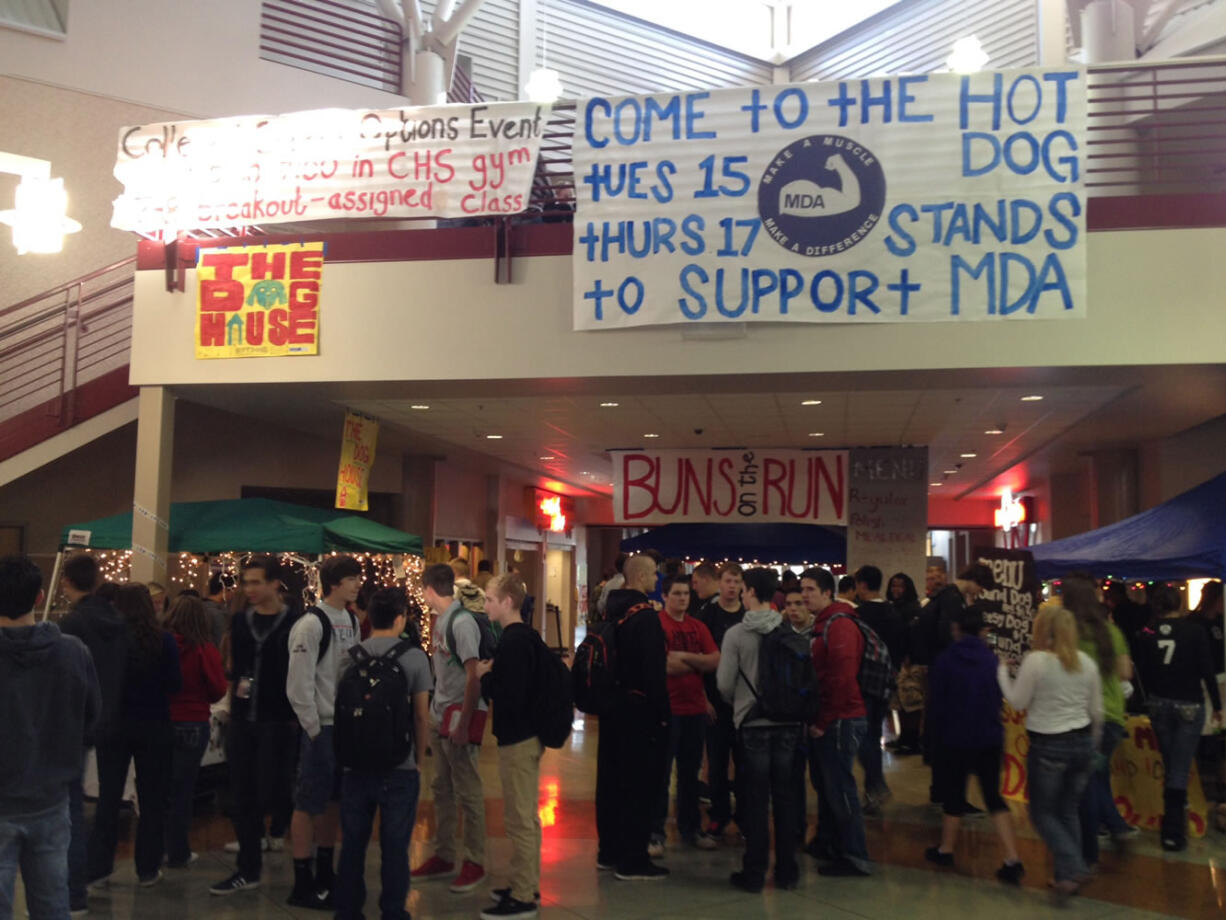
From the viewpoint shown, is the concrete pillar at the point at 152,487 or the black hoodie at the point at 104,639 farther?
the concrete pillar at the point at 152,487

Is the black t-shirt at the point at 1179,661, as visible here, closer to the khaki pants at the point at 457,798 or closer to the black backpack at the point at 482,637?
the black backpack at the point at 482,637

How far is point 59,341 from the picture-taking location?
1309 centimetres

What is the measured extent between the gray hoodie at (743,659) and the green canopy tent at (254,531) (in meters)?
4.99

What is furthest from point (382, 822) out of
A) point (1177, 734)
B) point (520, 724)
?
point (1177, 734)

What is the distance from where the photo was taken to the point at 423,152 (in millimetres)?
10297

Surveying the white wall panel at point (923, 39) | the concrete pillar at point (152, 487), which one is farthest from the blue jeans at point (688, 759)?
the white wall panel at point (923, 39)

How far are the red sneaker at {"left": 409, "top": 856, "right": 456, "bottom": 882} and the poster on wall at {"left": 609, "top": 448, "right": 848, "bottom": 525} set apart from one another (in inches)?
303

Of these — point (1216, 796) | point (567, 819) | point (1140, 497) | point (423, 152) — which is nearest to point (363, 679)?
point (567, 819)

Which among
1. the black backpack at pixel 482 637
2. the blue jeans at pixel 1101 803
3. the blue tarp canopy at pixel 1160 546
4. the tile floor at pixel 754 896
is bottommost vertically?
the tile floor at pixel 754 896

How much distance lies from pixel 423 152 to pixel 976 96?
5025 millimetres

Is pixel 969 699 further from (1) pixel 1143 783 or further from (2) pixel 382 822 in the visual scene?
(2) pixel 382 822

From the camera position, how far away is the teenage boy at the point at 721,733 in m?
7.76

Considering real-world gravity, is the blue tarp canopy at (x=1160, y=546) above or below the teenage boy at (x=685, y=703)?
above

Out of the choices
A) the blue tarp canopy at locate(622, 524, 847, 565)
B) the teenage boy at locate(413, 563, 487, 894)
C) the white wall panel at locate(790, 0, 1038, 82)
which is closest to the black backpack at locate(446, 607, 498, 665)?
the teenage boy at locate(413, 563, 487, 894)
